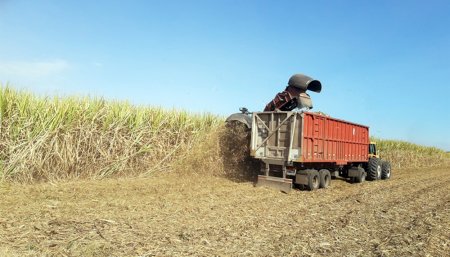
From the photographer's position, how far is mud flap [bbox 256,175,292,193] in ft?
39.4

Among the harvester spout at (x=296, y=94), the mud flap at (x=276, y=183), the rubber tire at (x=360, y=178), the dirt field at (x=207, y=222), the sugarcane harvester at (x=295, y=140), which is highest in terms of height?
the harvester spout at (x=296, y=94)

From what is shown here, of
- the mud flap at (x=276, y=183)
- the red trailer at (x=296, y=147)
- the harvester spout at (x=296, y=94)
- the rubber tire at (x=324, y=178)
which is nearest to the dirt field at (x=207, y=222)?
the mud flap at (x=276, y=183)

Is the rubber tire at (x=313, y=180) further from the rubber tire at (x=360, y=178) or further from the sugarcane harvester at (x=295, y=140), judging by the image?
the rubber tire at (x=360, y=178)

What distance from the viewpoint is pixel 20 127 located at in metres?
10.6

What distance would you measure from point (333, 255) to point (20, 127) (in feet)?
28.9

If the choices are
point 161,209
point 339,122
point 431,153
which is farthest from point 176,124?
point 431,153

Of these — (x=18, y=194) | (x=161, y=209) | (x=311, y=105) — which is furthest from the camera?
(x=311, y=105)

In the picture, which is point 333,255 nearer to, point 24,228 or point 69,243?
point 69,243

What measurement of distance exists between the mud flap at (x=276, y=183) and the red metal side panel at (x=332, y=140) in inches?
34.0

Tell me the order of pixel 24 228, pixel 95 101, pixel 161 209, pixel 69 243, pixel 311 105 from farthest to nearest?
pixel 311 105 → pixel 95 101 → pixel 161 209 → pixel 24 228 → pixel 69 243

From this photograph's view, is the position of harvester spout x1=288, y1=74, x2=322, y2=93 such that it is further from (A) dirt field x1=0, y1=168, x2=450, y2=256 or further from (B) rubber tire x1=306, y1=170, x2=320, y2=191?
(A) dirt field x1=0, y1=168, x2=450, y2=256

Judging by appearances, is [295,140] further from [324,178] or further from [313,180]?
[324,178]

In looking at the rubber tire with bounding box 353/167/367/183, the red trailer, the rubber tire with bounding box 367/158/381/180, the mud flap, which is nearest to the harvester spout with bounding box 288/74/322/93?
the red trailer

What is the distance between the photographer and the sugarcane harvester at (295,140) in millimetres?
12242
